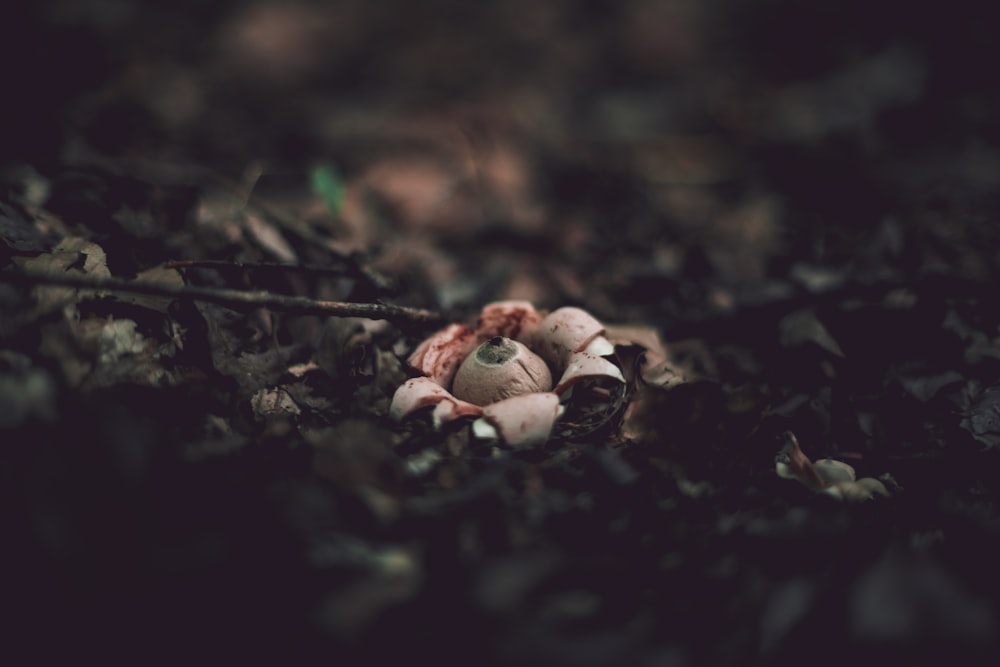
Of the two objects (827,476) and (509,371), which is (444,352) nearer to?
(509,371)

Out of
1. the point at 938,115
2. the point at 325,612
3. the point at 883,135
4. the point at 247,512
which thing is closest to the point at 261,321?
the point at 247,512

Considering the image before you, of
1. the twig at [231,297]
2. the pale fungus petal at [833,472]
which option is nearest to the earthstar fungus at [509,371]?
the twig at [231,297]

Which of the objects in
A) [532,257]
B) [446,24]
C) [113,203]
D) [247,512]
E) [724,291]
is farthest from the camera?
[446,24]

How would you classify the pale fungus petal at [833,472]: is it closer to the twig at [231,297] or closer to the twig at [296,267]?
the twig at [231,297]

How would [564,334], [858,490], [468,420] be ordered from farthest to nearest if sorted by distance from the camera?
[564,334] < [468,420] < [858,490]

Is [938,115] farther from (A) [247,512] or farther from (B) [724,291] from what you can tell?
(A) [247,512]

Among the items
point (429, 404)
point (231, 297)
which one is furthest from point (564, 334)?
point (231, 297)
